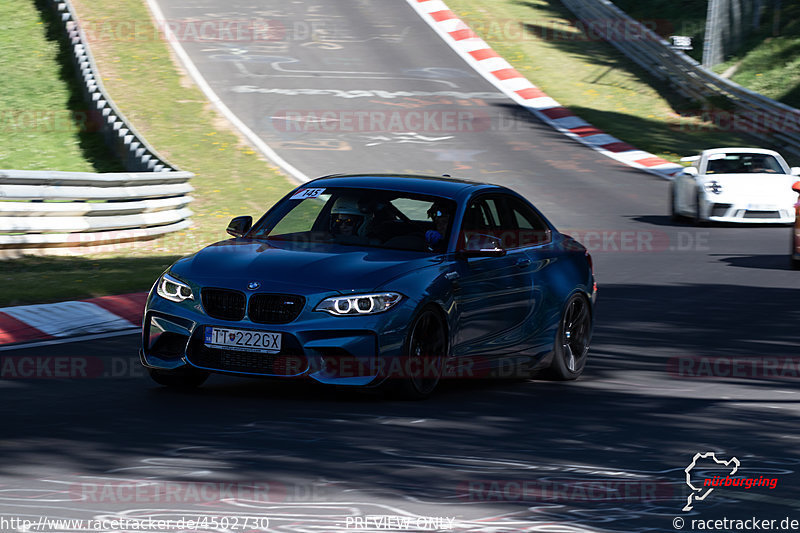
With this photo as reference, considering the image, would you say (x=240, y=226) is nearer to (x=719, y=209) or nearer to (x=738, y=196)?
(x=719, y=209)

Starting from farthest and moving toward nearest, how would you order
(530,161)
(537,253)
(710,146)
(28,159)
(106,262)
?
(710,146)
(530,161)
(28,159)
(106,262)
(537,253)

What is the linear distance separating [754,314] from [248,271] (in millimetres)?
6622

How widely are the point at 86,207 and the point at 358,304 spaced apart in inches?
365

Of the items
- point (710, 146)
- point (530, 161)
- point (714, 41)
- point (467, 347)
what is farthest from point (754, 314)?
point (714, 41)

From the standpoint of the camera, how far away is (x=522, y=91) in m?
34.5

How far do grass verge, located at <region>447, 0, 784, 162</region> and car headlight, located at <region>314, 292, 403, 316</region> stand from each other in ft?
73.6

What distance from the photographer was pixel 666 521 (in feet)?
18.5

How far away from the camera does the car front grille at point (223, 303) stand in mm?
8078

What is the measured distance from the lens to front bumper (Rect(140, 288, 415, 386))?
795 centimetres

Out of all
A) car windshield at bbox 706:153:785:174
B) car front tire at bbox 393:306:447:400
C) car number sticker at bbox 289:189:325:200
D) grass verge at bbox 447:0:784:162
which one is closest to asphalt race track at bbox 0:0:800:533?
car front tire at bbox 393:306:447:400

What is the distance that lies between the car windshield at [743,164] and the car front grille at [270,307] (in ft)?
52.0

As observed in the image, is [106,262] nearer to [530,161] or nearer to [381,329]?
[381,329]

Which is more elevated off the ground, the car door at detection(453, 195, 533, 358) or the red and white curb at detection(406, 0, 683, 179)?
the car door at detection(453, 195, 533, 358)

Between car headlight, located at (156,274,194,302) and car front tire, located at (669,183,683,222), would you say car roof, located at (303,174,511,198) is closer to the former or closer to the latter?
car headlight, located at (156,274,194,302)
